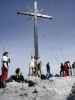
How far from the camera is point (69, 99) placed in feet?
68.0

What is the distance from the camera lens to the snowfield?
A: 21.5m

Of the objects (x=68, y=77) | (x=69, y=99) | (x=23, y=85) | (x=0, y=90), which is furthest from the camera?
(x=68, y=77)

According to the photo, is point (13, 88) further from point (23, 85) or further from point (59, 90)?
point (59, 90)

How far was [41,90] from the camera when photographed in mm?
22688

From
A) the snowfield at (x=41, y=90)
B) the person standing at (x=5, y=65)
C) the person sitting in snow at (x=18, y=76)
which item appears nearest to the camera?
the snowfield at (x=41, y=90)

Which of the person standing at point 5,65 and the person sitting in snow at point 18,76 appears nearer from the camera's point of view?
the person standing at point 5,65

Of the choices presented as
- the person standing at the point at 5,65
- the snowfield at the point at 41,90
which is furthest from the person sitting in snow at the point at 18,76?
the person standing at the point at 5,65

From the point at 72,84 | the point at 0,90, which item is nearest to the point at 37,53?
the point at 72,84

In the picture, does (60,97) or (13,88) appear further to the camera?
(13,88)

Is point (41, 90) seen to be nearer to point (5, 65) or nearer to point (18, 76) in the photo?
point (5, 65)

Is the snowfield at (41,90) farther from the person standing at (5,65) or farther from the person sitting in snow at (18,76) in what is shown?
the person sitting in snow at (18,76)

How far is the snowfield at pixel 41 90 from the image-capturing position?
21.5 m

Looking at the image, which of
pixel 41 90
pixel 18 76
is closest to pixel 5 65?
pixel 41 90

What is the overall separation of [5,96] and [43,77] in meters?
6.72
